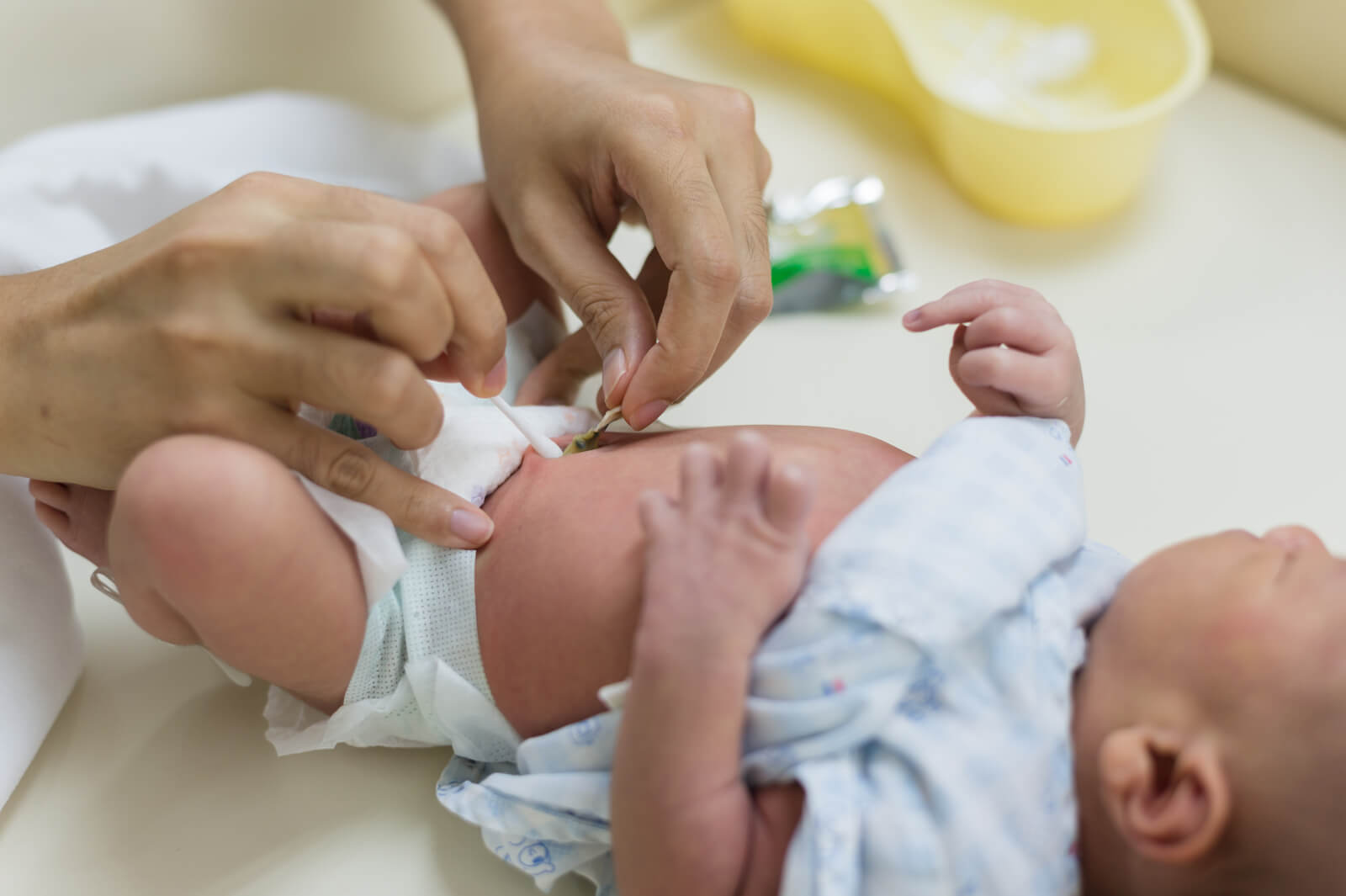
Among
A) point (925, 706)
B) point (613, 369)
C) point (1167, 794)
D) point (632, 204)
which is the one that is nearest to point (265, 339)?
point (613, 369)

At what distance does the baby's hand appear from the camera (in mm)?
834

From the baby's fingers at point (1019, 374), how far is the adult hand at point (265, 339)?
37 cm

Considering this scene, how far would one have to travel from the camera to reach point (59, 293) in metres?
0.78

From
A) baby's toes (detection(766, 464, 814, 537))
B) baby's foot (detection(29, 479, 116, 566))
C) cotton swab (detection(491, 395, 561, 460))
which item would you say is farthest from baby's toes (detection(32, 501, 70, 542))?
baby's toes (detection(766, 464, 814, 537))

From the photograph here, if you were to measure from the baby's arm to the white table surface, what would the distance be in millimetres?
224

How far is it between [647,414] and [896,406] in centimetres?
41

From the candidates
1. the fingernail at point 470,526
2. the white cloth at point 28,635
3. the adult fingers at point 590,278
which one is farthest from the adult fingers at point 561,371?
the white cloth at point 28,635

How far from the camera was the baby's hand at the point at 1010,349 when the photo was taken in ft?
2.74

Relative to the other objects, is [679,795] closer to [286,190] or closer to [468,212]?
[286,190]

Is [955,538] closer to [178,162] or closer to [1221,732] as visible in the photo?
[1221,732]

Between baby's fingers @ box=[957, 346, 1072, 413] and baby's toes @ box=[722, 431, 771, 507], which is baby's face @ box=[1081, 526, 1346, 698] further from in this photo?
baby's toes @ box=[722, 431, 771, 507]

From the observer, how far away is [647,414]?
869 millimetres

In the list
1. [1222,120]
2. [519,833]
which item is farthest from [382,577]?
[1222,120]

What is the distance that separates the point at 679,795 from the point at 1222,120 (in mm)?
1311
